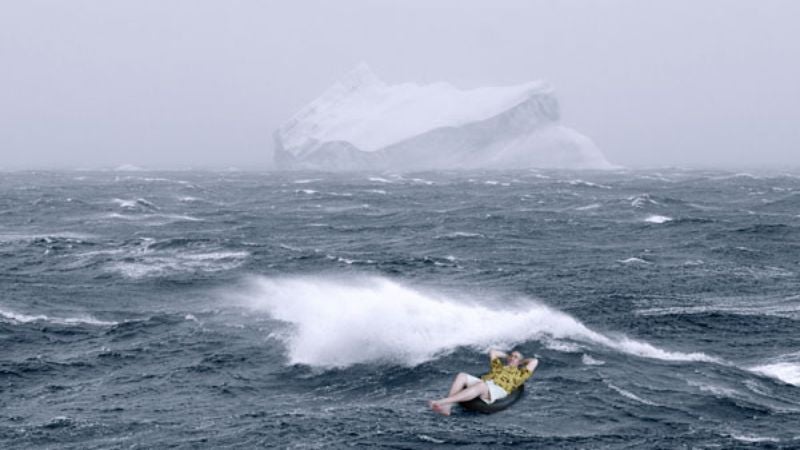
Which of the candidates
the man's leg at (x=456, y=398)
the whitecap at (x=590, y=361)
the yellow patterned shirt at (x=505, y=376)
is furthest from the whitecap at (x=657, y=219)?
the man's leg at (x=456, y=398)

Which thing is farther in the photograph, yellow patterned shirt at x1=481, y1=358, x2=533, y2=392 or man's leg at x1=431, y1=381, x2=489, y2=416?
yellow patterned shirt at x1=481, y1=358, x2=533, y2=392

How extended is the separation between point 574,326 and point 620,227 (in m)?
35.3

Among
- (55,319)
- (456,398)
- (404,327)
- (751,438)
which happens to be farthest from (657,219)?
(456,398)

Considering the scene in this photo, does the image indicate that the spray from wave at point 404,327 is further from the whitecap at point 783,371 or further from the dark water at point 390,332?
the whitecap at point 783,371

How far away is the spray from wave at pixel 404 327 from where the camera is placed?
28500 mm

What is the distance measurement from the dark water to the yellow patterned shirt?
0.82 m

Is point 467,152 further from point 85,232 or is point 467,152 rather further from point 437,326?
point 437,326

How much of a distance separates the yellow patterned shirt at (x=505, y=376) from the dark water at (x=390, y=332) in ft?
2.68

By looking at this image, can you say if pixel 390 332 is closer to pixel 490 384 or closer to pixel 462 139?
pixel 490 384

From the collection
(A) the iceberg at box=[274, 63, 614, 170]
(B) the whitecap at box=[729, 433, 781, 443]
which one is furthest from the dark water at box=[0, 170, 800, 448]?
(A) the iceberg at box=[274, 63, 614, 170]

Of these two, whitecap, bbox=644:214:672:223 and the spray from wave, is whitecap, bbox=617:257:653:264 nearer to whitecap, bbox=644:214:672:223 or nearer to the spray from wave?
the spray from wave

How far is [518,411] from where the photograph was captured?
74.5 feet

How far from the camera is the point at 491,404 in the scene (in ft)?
72.2

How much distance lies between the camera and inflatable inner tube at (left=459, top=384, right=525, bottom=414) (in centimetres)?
2175
